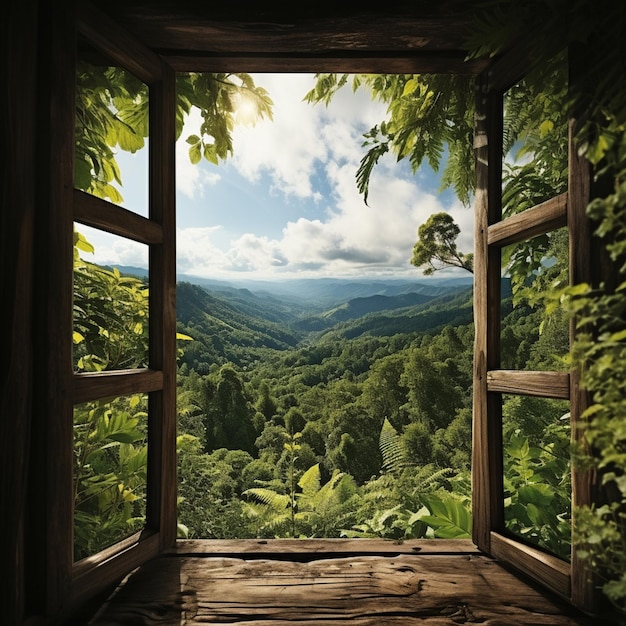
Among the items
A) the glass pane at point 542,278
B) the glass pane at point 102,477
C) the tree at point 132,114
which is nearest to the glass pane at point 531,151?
the glass pane at point 542,278

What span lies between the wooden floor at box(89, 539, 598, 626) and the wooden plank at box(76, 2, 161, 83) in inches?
60.5

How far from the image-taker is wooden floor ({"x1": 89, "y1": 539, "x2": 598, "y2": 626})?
1.09 m

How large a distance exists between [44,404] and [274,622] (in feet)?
2.58

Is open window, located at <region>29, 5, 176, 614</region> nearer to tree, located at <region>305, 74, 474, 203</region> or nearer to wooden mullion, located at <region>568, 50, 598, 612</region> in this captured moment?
tree, located at <region>305, 74, 474, 203</region>

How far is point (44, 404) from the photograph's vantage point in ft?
3.37

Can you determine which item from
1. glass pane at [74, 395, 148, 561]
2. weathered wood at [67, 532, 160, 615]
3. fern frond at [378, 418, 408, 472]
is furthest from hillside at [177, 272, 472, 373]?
weathered wood at [67, 532, 160, 615]

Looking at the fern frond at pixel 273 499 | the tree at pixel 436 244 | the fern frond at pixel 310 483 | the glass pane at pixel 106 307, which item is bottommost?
the fern frond at pixel 273 499

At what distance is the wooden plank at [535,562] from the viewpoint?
113cm

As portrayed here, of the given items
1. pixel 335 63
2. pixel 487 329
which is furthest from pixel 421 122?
pixel 487 329

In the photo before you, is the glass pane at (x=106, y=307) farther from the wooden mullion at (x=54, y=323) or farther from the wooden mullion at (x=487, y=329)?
the wooden mullion at (x=487, y=329)

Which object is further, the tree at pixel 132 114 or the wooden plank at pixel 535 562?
the tree at pixel 132 114

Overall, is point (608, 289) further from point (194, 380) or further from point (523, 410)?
point (194, 380)

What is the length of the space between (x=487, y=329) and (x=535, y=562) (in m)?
0.69

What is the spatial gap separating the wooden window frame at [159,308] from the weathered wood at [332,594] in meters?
0.08
